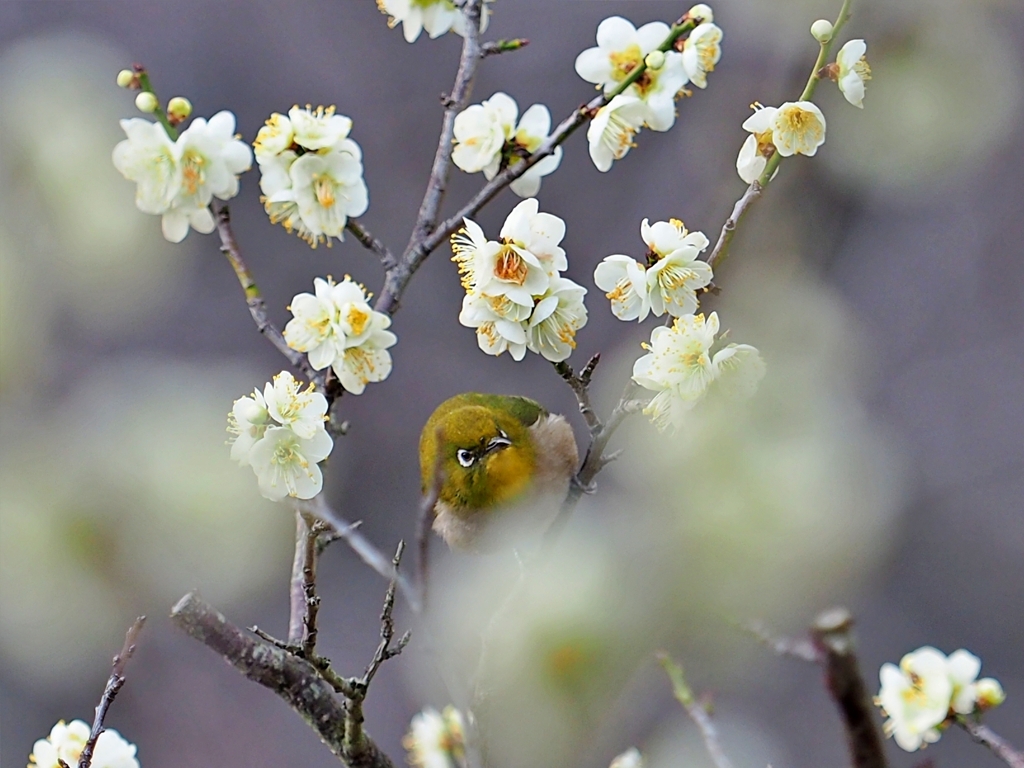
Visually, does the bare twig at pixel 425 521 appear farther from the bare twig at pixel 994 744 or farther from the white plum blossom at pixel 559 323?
the bare twig at pixel 994 744

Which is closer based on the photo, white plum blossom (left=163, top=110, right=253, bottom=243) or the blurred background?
white plum blossom (left=163, top=110, right=253, bottom=243)

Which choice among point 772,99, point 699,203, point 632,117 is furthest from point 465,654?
point 699,203

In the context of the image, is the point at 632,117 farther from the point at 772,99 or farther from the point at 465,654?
the point at 772,99

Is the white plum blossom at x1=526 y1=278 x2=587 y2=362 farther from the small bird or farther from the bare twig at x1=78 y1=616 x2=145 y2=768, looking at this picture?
the small bird

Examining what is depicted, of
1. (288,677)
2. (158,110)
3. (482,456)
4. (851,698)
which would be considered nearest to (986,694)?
(851,698)

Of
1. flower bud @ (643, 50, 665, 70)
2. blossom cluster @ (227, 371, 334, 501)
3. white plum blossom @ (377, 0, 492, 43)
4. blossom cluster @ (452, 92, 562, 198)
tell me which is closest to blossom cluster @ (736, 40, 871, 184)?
flower bud @ (643, 50, 665, 70)
